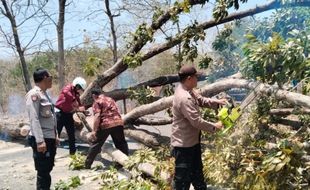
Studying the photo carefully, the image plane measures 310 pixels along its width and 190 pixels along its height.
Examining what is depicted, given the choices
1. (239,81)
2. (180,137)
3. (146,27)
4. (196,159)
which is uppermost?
(146,27)

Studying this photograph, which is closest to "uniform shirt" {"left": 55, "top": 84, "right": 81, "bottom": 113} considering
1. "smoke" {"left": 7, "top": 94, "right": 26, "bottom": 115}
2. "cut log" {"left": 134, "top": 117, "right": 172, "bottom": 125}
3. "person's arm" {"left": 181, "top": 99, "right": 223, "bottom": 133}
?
"cut log" {"left": 134, "top": 117, "right": 172, "bottom": 125}

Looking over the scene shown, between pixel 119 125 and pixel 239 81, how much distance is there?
85.8 inches

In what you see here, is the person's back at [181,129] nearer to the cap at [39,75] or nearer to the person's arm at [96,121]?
the cap at [39,75]

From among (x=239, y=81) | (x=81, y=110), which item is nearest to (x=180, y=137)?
(x=239, y=81)

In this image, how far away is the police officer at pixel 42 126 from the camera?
486 centimetres

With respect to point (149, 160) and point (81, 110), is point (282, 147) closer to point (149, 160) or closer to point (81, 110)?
point (149, 160)

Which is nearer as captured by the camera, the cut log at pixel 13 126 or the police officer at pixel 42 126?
the police officer at pixel 42 126

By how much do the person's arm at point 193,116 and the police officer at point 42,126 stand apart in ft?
6.05

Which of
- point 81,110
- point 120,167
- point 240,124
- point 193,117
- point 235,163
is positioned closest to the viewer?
point 193,117

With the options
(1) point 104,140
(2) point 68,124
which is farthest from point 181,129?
(2) point 68,124

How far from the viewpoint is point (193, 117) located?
4.19 metres

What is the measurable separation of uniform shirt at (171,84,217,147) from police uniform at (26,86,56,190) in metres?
1.66

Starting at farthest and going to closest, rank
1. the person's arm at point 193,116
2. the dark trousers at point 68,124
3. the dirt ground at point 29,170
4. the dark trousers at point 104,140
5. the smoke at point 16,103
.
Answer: the smoke at point 16,103 < the dark trousers at point 68,124 < the dark trousers at point 104,140 < the dirt ground at point 29,170 < the person's arm at point 193,116

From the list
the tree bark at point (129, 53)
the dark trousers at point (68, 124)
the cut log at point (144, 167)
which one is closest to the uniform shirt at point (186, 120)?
the cut log at point (144, 167)
